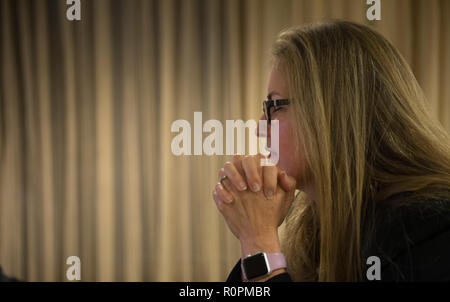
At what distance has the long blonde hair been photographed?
628 mm

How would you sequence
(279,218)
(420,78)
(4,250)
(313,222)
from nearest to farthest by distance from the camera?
(279,218)
(313,222)
(4,250)
(420,78)

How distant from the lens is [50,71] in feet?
5.50

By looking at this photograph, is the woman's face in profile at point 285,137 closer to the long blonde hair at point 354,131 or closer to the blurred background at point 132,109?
the long blonde hair at point 354,131

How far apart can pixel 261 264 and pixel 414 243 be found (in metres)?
0.24

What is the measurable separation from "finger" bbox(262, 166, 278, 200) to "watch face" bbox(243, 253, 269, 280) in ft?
0.37

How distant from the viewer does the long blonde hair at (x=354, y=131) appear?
2.06ft

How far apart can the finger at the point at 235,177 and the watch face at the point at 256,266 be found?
124 millimetres

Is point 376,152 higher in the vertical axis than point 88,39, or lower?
lower

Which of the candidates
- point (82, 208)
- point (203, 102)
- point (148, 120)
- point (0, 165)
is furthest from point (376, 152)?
point (0, 165)

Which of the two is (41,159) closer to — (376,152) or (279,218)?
(279,218)

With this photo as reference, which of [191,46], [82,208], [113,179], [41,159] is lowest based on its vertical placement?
[82,208]

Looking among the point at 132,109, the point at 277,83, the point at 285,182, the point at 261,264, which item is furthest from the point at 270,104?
the point at 132,109

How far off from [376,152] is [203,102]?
116cm

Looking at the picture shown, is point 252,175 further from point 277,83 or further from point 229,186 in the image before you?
point 277,83
